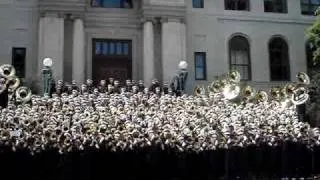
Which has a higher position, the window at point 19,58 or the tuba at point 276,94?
the window at point 19,58

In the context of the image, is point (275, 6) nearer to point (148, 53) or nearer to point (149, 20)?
point (149, 20)

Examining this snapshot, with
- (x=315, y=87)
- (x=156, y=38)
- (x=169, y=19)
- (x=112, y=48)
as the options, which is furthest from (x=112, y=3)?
(x=315, y=87)

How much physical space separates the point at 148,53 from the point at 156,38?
1.14 meters

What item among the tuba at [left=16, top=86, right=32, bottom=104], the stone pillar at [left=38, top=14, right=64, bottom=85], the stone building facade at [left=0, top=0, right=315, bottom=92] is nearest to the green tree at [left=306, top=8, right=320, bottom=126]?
the stone building facade at [left=0, top=0, right=315, bottom=92]

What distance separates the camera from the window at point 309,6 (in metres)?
30.4

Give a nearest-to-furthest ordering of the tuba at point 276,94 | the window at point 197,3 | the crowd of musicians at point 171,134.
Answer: the crowd of musicians at point 171,134 → the tuba at point 276,94 → the window at point 197,3

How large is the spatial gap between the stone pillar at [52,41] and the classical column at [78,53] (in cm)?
60

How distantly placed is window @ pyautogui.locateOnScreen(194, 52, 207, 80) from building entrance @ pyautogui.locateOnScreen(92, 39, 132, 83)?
3493 millimetres

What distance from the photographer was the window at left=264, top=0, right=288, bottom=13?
30062 mm

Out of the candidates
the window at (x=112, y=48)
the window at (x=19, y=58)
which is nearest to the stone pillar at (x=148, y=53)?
the window at (x=112, y=48)

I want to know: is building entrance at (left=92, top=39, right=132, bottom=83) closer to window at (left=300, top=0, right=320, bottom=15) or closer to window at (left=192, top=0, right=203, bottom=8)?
window at (left=192, top=0, right=203, bottom=8)

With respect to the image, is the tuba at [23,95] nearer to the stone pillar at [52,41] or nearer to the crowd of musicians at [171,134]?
the crowd of musicians at [171,134]

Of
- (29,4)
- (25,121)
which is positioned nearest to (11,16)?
(29,4)

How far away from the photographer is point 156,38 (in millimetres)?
27141
